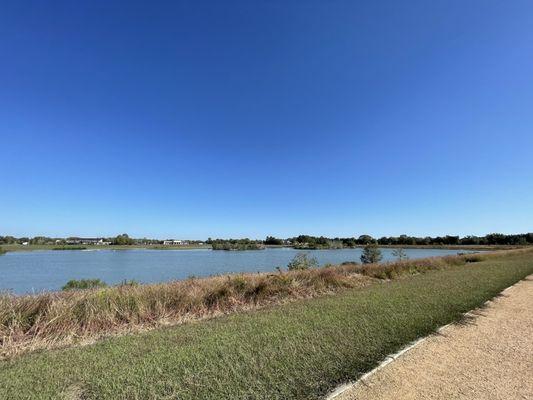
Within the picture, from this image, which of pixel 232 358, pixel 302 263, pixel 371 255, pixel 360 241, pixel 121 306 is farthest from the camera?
pixel 360 241

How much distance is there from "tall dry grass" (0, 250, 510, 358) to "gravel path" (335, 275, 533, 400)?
4836mm

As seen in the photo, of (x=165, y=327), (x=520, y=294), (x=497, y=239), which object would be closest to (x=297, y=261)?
(x=520, y=294)

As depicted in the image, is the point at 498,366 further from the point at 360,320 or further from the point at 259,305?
the point at 259,305

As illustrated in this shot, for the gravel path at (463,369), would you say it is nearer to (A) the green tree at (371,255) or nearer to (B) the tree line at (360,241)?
(A) the green tree at (371,255)

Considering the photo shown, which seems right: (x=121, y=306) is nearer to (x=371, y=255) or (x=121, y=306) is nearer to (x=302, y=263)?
(x=302, y=263)

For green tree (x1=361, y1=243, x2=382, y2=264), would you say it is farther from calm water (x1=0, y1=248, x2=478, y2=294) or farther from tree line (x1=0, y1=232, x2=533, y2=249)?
tree line (x1=0, y1=232, x2=533, y2=249)

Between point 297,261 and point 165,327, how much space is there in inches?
594

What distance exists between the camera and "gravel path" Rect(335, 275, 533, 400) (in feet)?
12.8

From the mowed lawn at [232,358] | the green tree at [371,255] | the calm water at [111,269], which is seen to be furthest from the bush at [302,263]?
the mowed lawn at [232,358]

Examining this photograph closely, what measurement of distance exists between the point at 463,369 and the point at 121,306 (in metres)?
6.75

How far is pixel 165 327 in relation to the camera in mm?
6977

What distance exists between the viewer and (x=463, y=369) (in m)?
4.68

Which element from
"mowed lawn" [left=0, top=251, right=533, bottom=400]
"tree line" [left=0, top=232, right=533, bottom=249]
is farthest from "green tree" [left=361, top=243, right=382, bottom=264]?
"tree line" [left=0, top=232, right=533, bottom=249]

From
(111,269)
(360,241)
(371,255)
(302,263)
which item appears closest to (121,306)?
(302,263)
